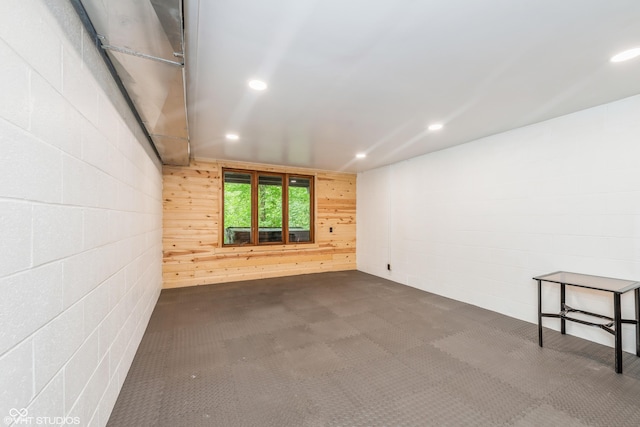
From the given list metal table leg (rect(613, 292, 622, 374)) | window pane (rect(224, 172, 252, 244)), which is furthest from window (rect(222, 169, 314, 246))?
metal table leg (rect(613, 292, 622, 374))

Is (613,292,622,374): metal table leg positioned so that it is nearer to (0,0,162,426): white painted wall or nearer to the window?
(0,0,162,426): white painted wall

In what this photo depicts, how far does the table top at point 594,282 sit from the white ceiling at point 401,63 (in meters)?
1.66

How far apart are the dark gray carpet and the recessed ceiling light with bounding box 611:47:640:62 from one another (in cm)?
233

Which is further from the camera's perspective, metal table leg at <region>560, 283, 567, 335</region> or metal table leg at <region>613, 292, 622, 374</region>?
metal table leg at <region>560, 283, 567, 335</region>

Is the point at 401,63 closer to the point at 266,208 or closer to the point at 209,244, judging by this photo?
the point at 266,208

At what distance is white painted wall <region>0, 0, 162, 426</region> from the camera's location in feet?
2.56

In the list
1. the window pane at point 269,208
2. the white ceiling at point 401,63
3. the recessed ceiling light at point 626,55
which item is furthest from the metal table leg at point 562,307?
the window pane at point 269,208

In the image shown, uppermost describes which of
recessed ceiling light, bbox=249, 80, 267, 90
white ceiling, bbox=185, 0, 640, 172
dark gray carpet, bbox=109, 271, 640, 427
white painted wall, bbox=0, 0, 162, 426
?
recessed ceiling light, bbox=249, 80, 267, 90

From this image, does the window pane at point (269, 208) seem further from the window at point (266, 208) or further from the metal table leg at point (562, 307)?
the metal table leg at point (562, 307)

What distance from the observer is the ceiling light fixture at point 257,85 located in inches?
82.7

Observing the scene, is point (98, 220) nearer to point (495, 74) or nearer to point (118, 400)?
point (118, 400)

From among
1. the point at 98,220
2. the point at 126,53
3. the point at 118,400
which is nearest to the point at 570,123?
the point at 126,53

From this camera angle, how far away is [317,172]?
5.84 meters

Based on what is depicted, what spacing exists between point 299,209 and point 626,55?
479 cm
